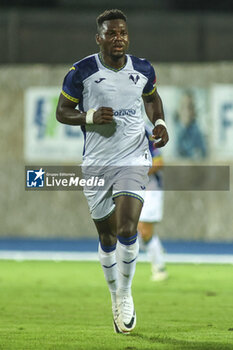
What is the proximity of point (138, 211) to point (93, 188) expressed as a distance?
17.9 inches

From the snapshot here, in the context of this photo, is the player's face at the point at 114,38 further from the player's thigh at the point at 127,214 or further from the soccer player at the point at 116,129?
the player's thigh at the point at 127,214

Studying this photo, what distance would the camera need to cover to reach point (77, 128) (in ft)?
54.4

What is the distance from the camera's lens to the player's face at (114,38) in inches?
251

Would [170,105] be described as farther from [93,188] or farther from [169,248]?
[93,188]

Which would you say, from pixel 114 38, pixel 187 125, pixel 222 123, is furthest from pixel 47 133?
pixel 114 38

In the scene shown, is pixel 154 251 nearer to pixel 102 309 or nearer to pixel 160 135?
pixel 102 309

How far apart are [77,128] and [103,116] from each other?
34.1 ft

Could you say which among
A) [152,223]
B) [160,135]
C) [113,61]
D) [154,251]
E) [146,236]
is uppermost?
[113,61]

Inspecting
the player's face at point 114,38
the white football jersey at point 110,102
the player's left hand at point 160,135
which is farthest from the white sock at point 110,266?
the player's face at point 114,38

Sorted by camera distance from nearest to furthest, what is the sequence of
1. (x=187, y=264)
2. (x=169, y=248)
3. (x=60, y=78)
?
(x=187, y=264) → (x=169, y=248) → (x=60, y=78)

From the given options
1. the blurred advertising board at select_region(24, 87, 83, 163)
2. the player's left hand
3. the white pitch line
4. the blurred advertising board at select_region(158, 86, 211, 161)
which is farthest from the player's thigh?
the blurred advertising board at select_region(24, 87, 83, 163)

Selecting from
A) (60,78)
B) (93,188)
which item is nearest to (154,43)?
(60,78)

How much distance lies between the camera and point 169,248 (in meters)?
15.7

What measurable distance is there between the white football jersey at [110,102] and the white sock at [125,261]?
601mm
